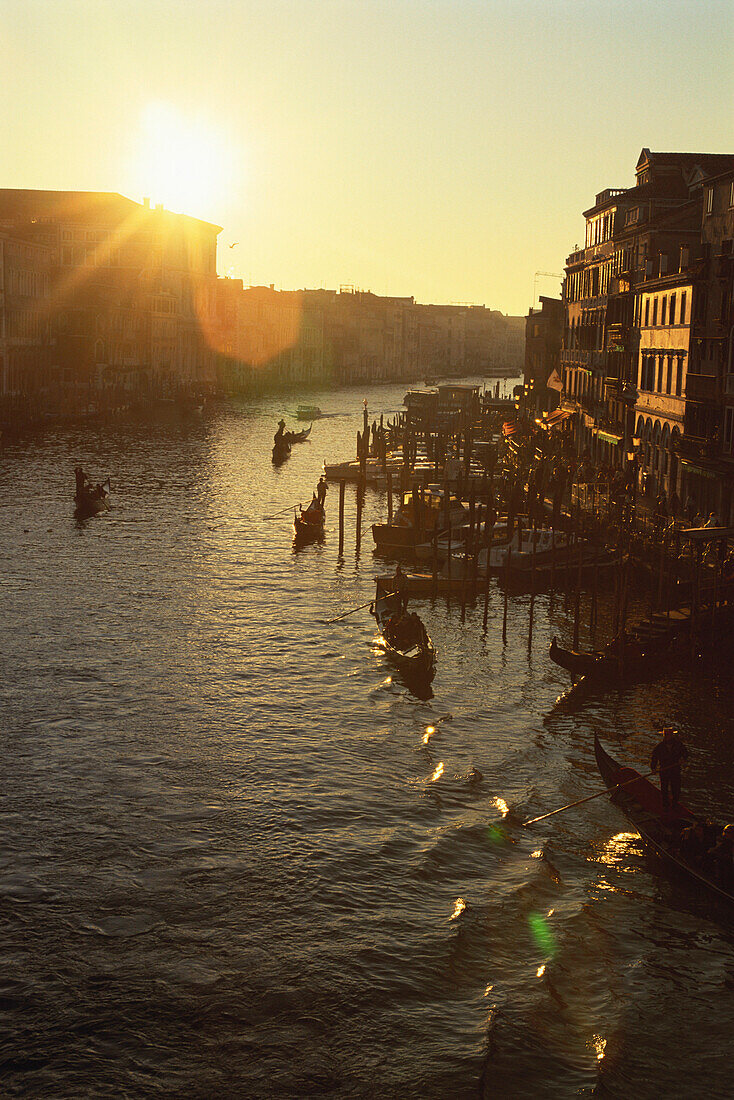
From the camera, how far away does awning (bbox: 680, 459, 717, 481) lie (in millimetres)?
40250

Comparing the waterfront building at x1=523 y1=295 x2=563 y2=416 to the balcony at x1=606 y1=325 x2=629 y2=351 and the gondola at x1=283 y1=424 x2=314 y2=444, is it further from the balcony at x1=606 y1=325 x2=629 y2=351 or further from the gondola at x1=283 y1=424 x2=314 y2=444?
the balcony at x1=606 y1=325 x2=629 y2=351

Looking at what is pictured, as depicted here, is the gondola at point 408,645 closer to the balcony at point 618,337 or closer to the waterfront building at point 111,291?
the balcony at point 618,337

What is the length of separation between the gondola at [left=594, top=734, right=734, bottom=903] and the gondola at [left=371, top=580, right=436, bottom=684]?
7135 mm

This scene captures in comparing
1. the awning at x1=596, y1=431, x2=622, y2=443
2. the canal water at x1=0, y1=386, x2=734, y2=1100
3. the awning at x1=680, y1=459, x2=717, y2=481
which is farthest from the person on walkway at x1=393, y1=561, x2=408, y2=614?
the awning at x1=596, y1=431, x2=622, y2=443

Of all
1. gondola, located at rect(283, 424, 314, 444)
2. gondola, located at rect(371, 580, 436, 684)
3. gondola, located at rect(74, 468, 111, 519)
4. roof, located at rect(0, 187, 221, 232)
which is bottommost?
gondola, located at rect(371, 580, 436, 684)

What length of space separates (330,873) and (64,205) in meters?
114

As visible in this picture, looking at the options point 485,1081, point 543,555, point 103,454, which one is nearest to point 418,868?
point 485,1081

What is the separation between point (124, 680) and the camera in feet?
94.4

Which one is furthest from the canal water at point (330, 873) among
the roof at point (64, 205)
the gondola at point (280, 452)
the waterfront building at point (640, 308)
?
the roof at point (64, 205)

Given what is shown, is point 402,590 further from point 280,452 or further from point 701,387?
point 280,452

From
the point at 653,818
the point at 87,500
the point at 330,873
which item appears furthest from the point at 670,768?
the point at 87,500

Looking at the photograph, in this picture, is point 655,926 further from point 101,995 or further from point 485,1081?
point 101,995

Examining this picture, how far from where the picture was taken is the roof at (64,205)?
120 meters

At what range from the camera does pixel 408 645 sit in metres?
30.0
